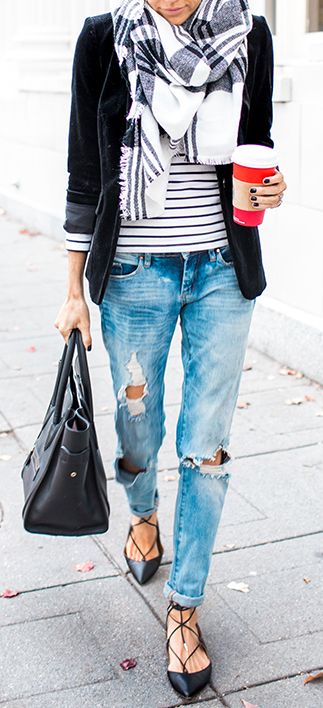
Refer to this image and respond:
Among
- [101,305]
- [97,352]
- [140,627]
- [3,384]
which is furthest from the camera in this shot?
[97,352]

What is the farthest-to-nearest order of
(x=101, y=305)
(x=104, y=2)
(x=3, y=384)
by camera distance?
(x=104, y=2) → (x=3, y=384) → (x=101, y=305)

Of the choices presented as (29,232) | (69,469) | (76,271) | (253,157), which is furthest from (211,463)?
(29,232)

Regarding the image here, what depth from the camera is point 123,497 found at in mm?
4500

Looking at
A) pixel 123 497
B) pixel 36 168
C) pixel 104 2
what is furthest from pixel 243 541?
pixel 36 168

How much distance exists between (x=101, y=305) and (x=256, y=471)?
1772 millimetres

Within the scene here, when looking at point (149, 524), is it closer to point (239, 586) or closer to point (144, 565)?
point (144, 565)

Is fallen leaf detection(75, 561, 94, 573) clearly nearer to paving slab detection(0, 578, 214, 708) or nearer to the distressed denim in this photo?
paving slab detection(0, 578, 214, 708)

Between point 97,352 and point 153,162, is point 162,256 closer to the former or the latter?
point 153,162

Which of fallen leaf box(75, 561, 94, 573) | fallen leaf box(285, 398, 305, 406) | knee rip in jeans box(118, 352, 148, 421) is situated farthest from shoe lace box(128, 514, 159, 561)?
fallen leaf box(285, 398, 305, 406)

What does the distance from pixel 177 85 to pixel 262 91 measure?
317 millimetres

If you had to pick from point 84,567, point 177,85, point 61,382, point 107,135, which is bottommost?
point 84,567

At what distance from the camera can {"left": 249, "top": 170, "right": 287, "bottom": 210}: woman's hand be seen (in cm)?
282

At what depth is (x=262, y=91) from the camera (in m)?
3.08

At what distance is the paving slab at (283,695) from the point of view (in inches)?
122
